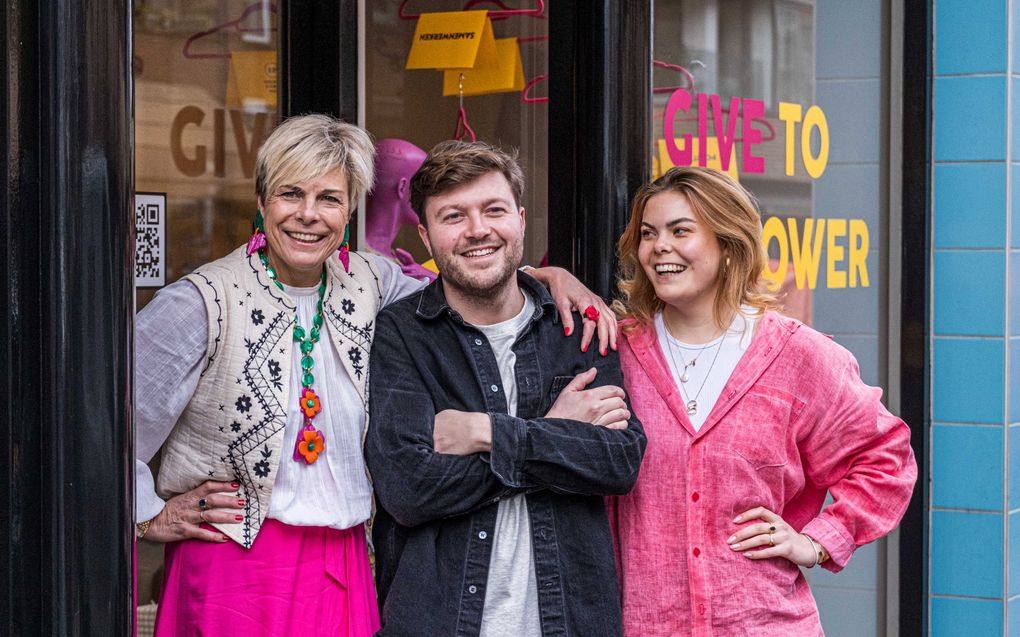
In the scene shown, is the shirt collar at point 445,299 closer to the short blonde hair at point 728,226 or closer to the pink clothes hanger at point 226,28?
the short blonde hair at point 728,226

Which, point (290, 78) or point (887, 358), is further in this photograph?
point (887, 358)

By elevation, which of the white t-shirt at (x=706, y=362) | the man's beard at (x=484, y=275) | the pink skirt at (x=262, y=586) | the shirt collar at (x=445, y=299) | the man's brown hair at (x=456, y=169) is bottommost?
the pink skirt at (x=262, y=586)

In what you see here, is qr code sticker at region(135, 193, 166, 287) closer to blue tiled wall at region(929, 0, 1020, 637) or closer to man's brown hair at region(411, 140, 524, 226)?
man's brown hair at region(411, 140, 524, 226)

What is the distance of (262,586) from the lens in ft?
7.61

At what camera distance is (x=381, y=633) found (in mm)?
2314

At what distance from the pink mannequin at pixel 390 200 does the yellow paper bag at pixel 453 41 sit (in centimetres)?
25

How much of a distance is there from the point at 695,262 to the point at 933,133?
2238 millimetres

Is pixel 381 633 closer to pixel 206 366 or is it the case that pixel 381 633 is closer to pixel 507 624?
pixel 507 624

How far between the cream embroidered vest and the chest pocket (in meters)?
0.72

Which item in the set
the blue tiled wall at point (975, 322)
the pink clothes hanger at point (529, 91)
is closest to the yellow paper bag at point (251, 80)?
the pink clothes hanger at point (529, 91)

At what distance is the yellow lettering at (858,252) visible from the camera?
14.4 ft

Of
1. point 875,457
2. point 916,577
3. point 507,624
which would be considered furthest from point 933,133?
point 507,624

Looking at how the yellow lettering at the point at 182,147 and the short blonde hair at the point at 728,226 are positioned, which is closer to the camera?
the short blonde hair at the point at 728,226

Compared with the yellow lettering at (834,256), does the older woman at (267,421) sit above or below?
below
